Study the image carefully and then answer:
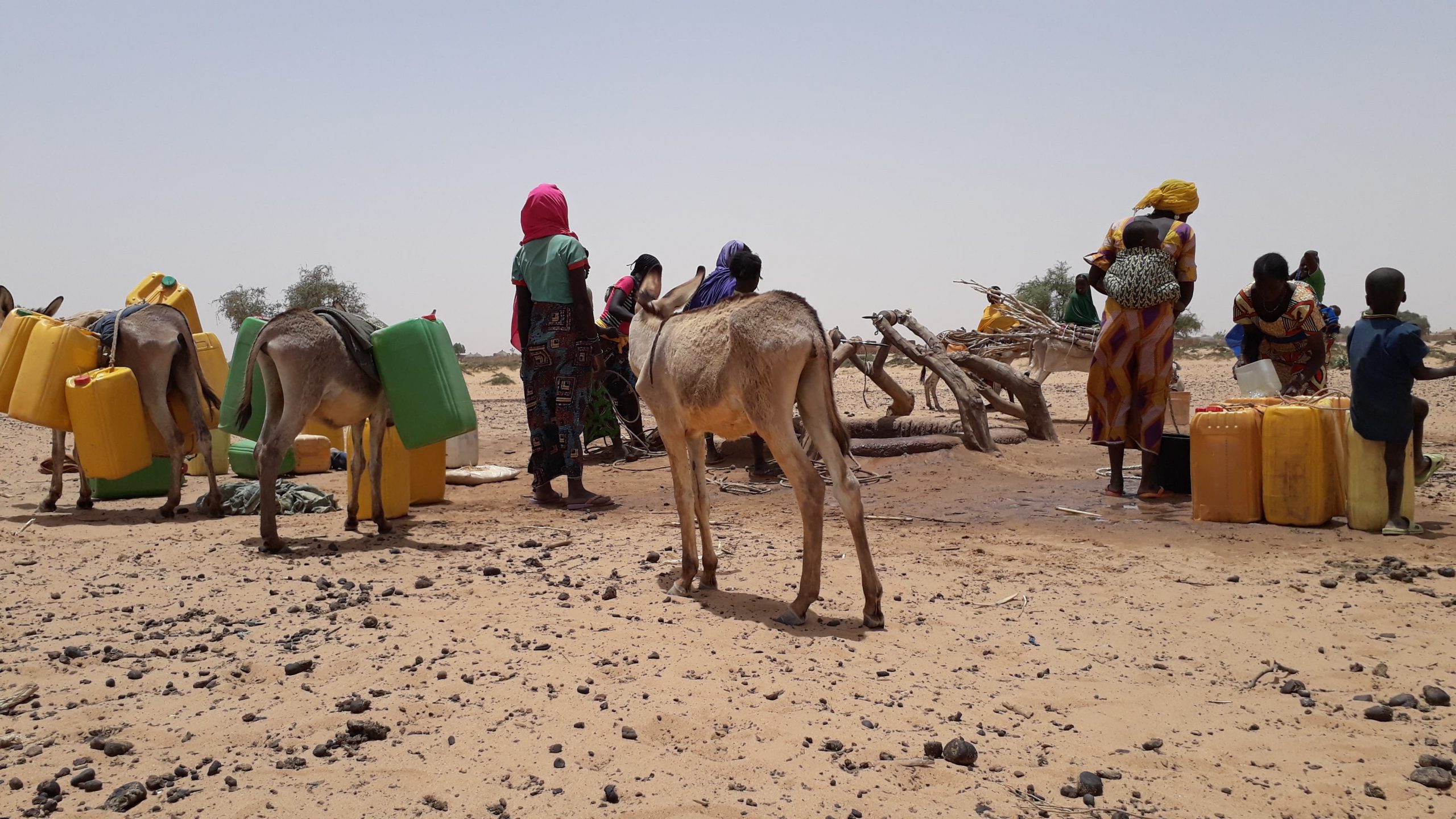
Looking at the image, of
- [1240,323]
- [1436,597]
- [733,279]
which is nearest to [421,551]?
[733,279]

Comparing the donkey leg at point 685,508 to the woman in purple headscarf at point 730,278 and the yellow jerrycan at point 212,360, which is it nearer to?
the woman in purple headscarf at point 730,278

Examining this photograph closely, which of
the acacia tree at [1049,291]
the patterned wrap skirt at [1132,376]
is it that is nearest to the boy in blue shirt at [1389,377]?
the patterned wrap skirt at [1132,376]

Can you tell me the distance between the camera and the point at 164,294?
910 centimetres

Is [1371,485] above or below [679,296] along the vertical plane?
below

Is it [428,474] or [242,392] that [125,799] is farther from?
[428,474]

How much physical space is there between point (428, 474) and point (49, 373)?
2891mm

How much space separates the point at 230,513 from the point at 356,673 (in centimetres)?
466

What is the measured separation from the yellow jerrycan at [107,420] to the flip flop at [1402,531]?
8.77 m

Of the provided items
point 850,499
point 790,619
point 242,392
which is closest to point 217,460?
point 242,392

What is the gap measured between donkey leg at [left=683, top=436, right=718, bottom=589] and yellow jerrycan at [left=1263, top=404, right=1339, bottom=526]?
386cm

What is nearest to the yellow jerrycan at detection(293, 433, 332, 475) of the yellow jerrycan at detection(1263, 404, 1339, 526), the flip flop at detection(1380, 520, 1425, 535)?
the yellow jerrycan at detection(1263, 404, 1339, 526)

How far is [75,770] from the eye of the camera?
2.97 metres

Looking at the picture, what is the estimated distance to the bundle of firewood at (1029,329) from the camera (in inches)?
591

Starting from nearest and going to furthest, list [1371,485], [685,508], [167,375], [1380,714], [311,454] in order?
1. [1380,714]
2. [685,508]
3. [1371,485]
4. [167,375]
5. [311,454]
